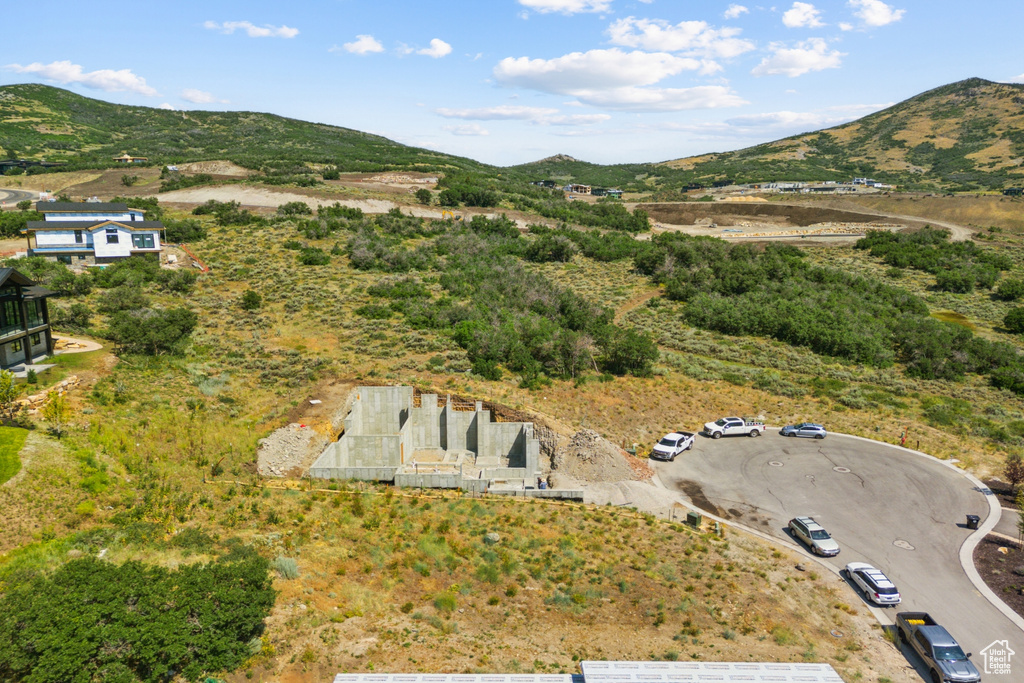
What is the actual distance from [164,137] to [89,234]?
114 metres

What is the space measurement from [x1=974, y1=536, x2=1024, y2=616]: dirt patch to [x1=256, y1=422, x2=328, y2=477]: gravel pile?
27.8 meters

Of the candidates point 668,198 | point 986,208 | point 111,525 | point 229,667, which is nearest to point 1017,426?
point 229,667

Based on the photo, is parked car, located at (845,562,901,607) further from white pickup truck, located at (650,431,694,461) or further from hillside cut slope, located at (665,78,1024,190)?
hillside cut slope, located at (665,78,1024,190)

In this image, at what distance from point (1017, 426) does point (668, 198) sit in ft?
347

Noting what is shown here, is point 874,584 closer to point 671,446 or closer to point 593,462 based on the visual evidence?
point 671,446

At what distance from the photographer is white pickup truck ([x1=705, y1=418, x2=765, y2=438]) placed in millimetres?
32438

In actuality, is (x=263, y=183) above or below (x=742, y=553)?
above

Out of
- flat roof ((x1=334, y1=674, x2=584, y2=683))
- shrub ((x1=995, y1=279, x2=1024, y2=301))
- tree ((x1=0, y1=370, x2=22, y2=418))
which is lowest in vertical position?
flat roof ((x1=334, y1=674, x2=584, y2=683))

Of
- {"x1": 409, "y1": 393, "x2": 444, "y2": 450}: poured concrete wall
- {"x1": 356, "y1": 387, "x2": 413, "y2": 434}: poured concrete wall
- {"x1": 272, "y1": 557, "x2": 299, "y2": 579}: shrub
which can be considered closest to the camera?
{"x1": 272, "y1": 557, "x2": 299, "y2": 579}: shrub

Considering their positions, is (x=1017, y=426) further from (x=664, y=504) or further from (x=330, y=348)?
(x=330, y=348)

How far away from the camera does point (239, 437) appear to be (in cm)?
2653

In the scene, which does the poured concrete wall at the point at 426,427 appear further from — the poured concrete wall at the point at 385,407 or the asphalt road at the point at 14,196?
the asphalt road at the point at 14,196

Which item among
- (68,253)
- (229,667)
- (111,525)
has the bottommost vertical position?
(229,667)

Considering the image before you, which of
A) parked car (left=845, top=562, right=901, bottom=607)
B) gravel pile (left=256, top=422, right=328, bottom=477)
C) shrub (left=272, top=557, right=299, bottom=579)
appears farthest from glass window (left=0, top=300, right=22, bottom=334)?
parked car (left=845, top=562, right=901, bottom=607)
